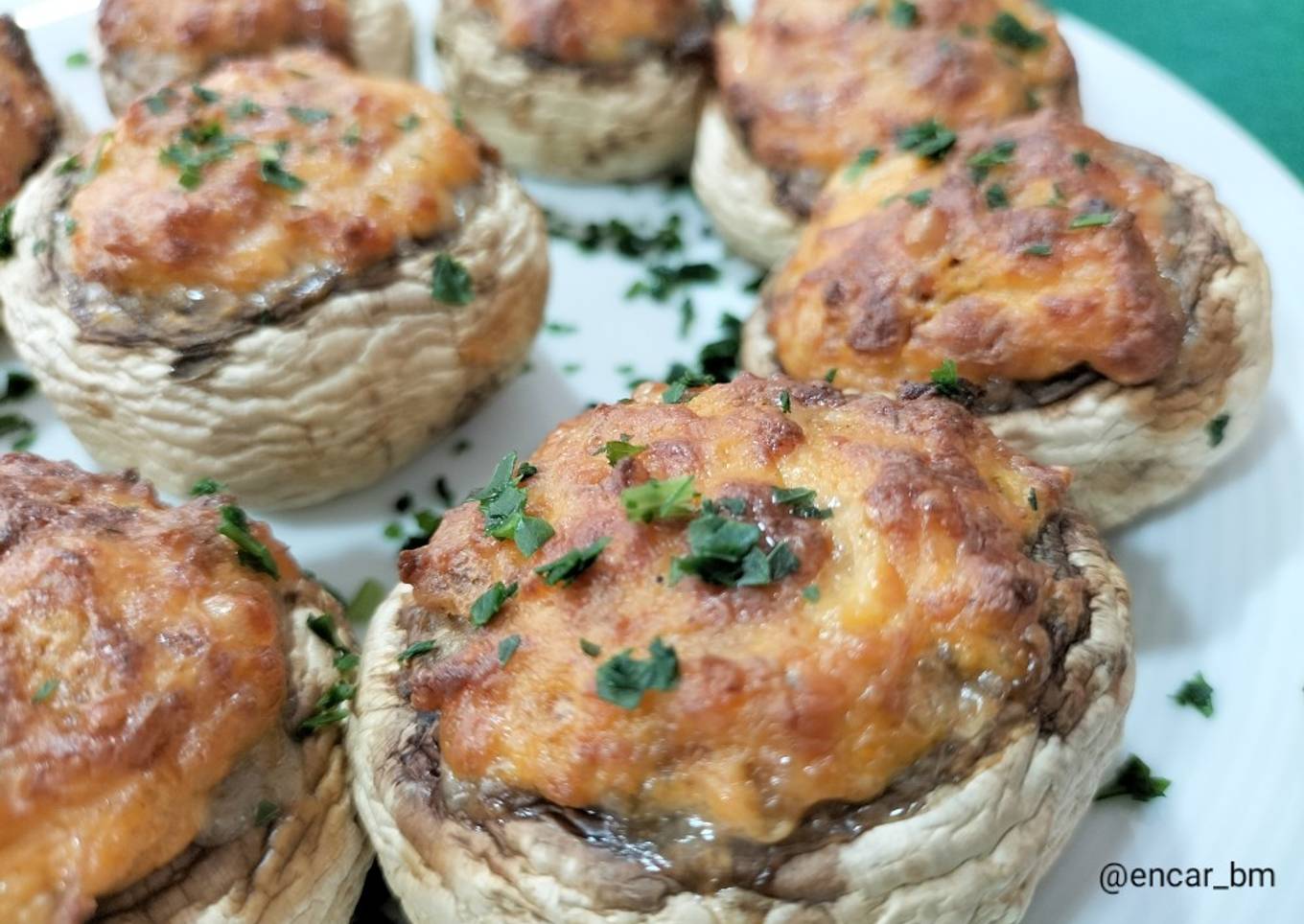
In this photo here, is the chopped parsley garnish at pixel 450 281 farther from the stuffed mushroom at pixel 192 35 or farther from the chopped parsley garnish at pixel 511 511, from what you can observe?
the stuffed mushroom at pixel 192 35

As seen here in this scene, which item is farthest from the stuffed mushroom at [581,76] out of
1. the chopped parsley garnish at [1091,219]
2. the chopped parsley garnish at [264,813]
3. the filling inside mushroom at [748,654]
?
the chopped parsley garnish at [264,813]

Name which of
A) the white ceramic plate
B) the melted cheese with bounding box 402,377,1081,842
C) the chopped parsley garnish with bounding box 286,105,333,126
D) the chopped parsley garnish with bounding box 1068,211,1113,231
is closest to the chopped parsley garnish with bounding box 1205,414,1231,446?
the white ceramic plate

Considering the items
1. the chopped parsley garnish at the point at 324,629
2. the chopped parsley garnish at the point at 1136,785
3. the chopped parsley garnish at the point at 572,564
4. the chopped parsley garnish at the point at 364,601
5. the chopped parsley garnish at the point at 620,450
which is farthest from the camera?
the chopped parsley garnish at the point at 364,601

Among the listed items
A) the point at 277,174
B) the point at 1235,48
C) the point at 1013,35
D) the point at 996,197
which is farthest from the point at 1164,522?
the point at 1235,48

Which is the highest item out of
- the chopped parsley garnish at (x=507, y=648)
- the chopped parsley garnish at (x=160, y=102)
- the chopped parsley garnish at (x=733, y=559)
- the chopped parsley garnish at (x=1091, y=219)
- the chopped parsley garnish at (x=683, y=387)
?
the chopped parsley garnish at (x=1091, y=219)

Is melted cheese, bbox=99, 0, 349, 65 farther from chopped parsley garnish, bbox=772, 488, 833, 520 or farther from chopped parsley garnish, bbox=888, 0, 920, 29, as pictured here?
chopped parsley garnish, bbox=772, 488, 833, 520

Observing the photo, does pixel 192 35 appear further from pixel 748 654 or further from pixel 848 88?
pixel 748 654

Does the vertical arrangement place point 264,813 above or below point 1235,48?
below

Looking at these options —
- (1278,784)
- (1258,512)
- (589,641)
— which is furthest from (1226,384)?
(589,641)
